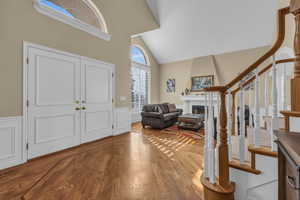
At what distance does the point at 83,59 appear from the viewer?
324 cm

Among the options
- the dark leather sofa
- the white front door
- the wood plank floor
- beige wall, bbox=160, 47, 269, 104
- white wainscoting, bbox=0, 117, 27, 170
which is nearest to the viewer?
the wood plank floor

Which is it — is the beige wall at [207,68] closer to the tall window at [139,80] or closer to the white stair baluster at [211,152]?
the tall window at [139,80]

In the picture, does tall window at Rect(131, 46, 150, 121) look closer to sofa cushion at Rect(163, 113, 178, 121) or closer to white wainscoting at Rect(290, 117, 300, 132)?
sofa cushion at Rect(163, 113, 178, 121)

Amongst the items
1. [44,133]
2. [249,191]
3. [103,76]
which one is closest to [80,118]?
[44,133]

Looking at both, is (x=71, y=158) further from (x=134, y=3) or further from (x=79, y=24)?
(x=134, y=3)

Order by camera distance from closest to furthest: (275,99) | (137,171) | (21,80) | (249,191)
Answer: (275,99), (249,191), (137,171), (21,80)

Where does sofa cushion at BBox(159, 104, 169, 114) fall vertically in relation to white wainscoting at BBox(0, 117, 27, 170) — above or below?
above

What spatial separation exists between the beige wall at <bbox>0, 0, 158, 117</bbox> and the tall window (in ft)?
6.28

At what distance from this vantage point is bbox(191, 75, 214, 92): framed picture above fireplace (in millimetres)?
6354

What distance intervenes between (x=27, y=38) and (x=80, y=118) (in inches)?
68.5

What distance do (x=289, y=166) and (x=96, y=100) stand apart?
138 inches

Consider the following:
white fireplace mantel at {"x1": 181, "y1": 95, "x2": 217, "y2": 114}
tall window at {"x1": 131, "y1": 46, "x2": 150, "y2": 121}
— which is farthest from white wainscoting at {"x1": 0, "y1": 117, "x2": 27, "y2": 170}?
white fireplace mantel at {"x1": 181, "y1": 95, "x2": 217, "y2": 114}

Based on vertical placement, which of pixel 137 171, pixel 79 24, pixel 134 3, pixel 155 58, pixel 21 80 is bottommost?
pixel 137 171

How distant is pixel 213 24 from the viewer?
5051mm
